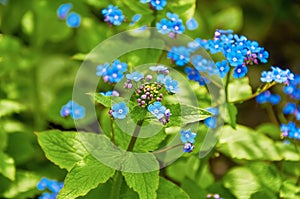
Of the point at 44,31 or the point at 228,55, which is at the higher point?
the point at 228,55

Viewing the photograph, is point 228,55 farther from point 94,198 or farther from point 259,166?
point 94,198

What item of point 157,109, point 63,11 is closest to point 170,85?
point 157,109

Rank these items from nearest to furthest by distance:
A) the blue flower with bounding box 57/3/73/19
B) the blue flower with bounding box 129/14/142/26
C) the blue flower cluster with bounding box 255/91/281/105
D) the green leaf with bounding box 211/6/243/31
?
the blue flower with bounding box 129/14/142/26, the blue flower cluster with bounding box 255/91/281/105, the blue flower with bounding box 57/3/73/19, the green leaf with bounding box 211/6/243/31

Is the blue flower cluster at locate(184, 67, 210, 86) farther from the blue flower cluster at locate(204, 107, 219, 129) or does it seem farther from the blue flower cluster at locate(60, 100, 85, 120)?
the blue flower cluster at locate(60, 100, 85, 120)

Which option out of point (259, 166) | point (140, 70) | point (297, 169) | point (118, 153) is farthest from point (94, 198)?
point (297, 169)

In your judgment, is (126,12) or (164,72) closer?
(164,72)

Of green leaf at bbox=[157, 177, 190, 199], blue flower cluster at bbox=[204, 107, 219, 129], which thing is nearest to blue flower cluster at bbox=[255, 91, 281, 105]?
blue flower cluster at bbox=[204, 107, 219, 129]

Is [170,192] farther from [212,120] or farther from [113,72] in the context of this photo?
[113,72]
